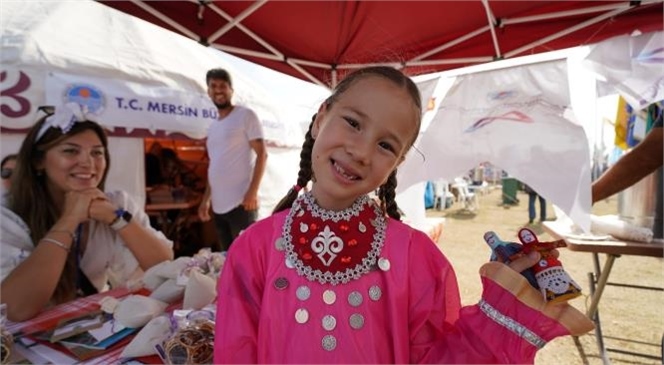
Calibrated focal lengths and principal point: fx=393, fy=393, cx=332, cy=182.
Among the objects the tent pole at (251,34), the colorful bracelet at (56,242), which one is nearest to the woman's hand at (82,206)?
the colorful bracelet at (56,242)

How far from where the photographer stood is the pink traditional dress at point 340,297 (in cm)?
73

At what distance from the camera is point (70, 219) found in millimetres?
1319

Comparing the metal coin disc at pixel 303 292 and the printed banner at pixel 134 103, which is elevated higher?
the printed banner at pixel 134 103

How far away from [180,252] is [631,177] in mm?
4500

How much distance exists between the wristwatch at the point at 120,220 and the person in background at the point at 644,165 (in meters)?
1.99

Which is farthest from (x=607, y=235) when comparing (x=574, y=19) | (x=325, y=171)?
(x=325, y=171)

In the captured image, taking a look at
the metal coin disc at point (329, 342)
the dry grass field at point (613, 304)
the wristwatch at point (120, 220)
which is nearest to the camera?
the metal coin disc at point (329, 342)

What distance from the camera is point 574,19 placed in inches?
79.5

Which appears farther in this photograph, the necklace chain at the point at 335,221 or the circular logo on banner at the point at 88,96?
the circular logo on banner at the point at 88,96

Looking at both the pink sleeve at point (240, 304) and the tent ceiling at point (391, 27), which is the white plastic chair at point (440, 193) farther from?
the pink sleeve at point (240, 304)

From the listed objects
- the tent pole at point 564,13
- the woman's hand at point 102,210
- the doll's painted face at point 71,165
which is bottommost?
the woman's hand at point 102,210

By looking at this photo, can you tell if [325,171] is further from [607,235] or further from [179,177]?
[179,177]

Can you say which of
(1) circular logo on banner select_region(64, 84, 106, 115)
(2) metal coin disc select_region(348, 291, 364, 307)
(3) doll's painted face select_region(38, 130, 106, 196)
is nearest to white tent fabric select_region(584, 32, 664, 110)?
(2) metal coin disc select_region(348, 291, 364, 307)

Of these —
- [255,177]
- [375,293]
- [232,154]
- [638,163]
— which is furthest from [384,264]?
[232,154]
